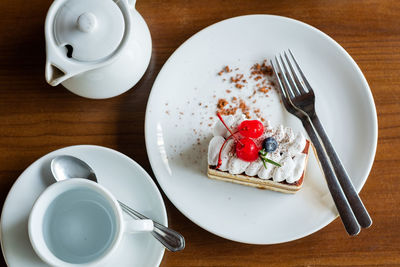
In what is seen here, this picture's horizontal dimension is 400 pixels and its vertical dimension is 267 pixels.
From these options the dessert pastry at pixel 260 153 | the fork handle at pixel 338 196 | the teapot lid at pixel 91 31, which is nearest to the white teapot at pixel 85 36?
the teapot lid at pixel 91 31

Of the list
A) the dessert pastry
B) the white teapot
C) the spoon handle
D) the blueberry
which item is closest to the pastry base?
the dessert pastry

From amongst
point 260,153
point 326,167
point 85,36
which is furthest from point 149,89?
point 326,167

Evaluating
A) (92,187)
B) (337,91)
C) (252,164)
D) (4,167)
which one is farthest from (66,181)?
(337,91)

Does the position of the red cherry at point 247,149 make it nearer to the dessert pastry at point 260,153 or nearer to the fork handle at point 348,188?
the dessert pastry at point 260,153

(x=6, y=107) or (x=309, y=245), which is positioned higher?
(x=6, y=107)

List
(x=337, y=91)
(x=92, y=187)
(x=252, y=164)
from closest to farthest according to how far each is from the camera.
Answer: (x=92, y=187)
(x=252, y=164)
(x=337, y=91)

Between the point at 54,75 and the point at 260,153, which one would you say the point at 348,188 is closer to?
the point at 260,153

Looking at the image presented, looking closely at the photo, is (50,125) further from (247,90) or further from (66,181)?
(247,90)

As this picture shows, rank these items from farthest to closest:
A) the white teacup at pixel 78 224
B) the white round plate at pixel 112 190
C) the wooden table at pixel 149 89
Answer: the wooden table at pixel 149 89
the white round plate at pixel 112 190
the white teacup at pixel 78 224
